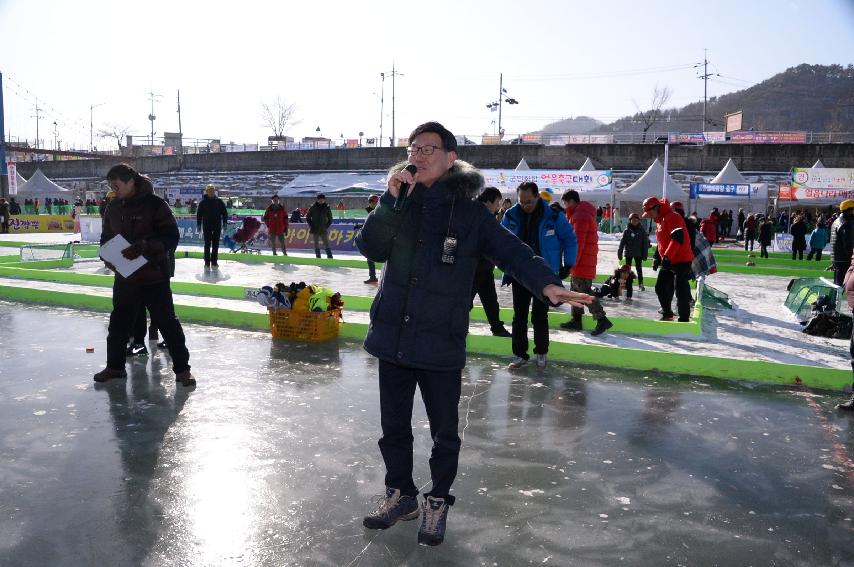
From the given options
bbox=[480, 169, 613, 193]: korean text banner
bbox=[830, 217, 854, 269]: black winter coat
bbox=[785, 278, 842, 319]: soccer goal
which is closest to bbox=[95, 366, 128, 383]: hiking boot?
bbox=[785, 278, 842, 319]: soccer goal

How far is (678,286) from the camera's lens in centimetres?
817

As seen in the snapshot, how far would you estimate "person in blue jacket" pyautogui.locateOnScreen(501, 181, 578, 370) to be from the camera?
5766 millimetres

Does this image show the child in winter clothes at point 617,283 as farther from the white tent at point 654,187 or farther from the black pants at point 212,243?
the white tent at point 654,187

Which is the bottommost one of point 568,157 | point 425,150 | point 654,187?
point 425,150

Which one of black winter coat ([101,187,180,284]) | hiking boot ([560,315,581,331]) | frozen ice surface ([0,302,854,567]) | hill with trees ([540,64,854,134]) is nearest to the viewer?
frozen ice surface ([0,302,854,567])

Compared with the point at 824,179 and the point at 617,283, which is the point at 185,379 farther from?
the point at 824,179

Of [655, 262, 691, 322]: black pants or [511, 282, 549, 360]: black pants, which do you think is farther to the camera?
[655, 262, 691, 322]: black pants

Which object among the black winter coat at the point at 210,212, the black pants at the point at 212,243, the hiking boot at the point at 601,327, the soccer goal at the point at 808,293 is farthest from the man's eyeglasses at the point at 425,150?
the black pants at the point at 212,243

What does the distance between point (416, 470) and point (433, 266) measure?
131 cm

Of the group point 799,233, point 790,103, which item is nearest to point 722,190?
point 799,233

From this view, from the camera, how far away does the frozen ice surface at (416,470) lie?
277 cm

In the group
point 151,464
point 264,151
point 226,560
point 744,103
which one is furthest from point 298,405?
point 744,103

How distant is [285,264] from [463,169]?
12.5m

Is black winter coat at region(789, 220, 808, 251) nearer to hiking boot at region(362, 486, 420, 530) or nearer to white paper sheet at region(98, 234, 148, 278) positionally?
white paper sheet at region(98, 234, 148, 278)
